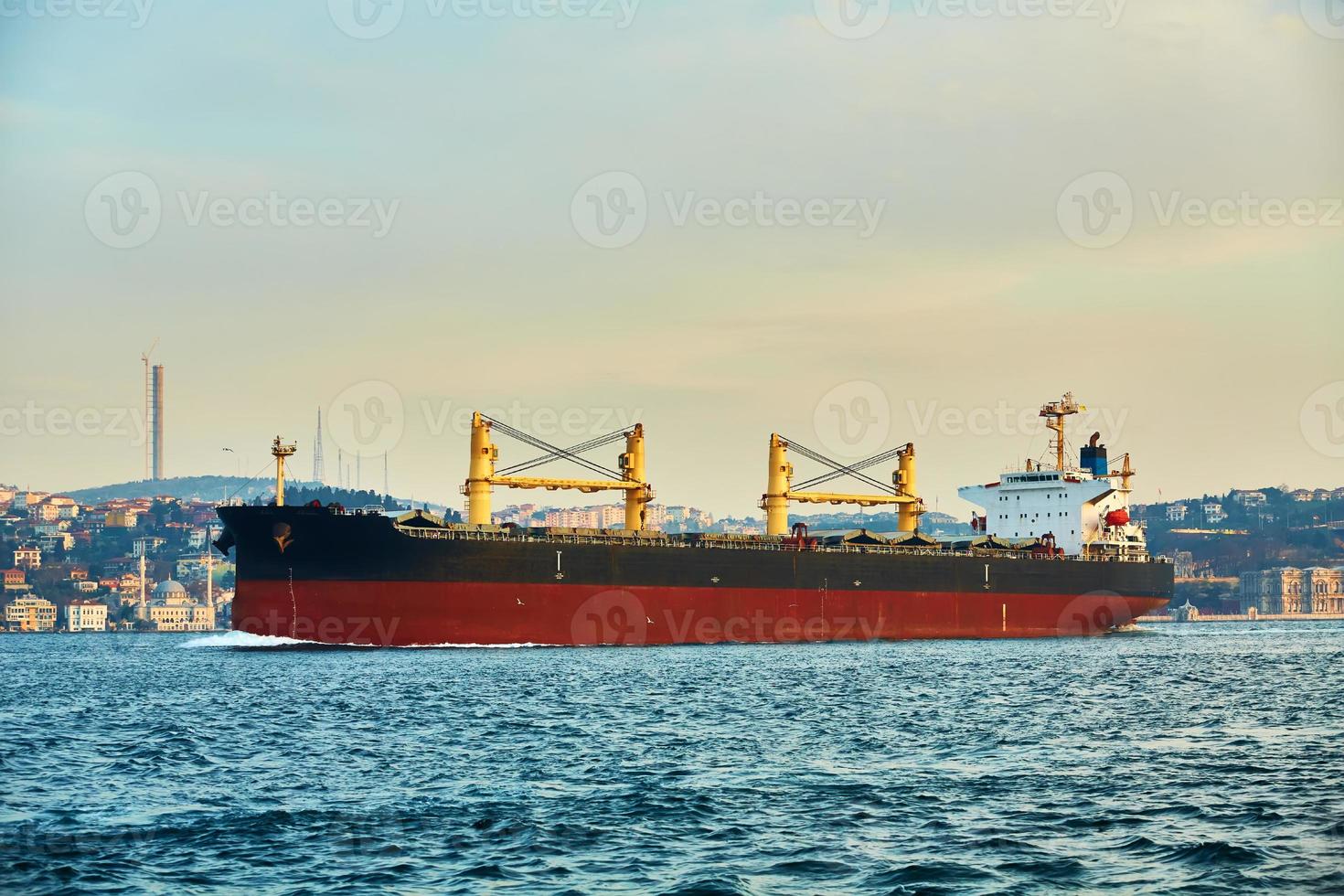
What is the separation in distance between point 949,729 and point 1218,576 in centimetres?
18440

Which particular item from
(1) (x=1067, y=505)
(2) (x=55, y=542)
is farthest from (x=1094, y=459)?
(2) (x=55, y=542)

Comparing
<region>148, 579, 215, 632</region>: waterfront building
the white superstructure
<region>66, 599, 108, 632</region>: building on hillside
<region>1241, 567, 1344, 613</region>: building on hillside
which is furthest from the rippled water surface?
<region>1241, 567, 1344, 613</region>: building on hillside

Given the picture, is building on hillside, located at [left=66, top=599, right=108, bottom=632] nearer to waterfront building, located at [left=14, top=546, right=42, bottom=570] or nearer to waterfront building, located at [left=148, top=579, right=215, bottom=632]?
waterfront building, located at [left=148, top=579, right=215, bottom=632]

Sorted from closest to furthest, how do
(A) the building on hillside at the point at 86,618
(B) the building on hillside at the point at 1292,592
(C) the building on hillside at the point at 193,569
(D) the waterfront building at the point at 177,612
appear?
(D) the waterfront building at the point at 177,612, (A) the building on hillside at the point at 86,618, (B) the building on hillside at the point at 1292,592, (C) the building on hillside at the point at 193,569

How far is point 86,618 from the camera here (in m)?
154

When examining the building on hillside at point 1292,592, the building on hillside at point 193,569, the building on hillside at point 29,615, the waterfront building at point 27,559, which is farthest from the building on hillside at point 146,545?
the building on hillside at point 1292,592

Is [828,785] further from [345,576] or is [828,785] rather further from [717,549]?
[717,549]

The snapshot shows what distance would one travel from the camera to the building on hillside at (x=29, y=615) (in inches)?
5979

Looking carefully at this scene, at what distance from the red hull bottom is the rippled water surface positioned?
1132cm

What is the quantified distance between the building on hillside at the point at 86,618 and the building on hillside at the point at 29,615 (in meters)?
1.71

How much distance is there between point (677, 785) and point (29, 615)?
149 metres

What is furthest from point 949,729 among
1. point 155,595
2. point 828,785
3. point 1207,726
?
point 155,595

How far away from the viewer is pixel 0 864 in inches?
625

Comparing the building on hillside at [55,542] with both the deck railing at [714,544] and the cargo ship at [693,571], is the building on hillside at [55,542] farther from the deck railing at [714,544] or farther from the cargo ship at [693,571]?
the deck railing at [714,544]
